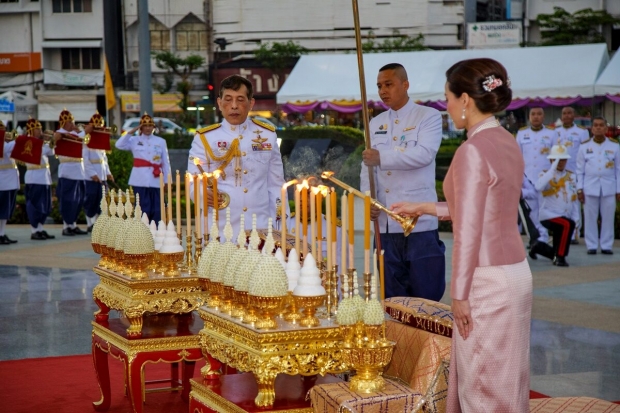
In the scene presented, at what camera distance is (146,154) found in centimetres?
1349

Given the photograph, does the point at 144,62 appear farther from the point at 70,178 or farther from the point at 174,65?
the point at 174,65

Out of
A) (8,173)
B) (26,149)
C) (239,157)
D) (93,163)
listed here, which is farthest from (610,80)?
(239,157)

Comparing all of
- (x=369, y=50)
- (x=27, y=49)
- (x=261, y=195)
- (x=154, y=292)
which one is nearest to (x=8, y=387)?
(x=154, y=292)

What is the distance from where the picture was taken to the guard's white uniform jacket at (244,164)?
5.72m

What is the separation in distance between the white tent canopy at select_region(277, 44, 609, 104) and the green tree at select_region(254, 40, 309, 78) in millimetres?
12848

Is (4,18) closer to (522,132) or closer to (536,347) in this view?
(522,132)

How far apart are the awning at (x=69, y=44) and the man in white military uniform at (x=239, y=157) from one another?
3406cm

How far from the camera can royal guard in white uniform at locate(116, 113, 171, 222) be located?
13.5 m

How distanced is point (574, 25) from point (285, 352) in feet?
95.3

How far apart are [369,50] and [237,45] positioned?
713 cm

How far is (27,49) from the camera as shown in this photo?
3916 cm

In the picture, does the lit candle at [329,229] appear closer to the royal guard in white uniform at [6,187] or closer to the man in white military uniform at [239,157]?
the man in white military uniform at [239,157]

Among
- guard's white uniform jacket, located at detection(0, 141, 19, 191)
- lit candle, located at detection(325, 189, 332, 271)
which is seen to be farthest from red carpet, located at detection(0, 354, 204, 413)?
guard's white uniform jacket, located at detection(0, 141, 19, 191)

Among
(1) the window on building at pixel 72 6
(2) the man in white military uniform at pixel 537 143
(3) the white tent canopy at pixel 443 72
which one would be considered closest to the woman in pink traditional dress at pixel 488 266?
(2) the man in white military uniform at pixel 537 143
